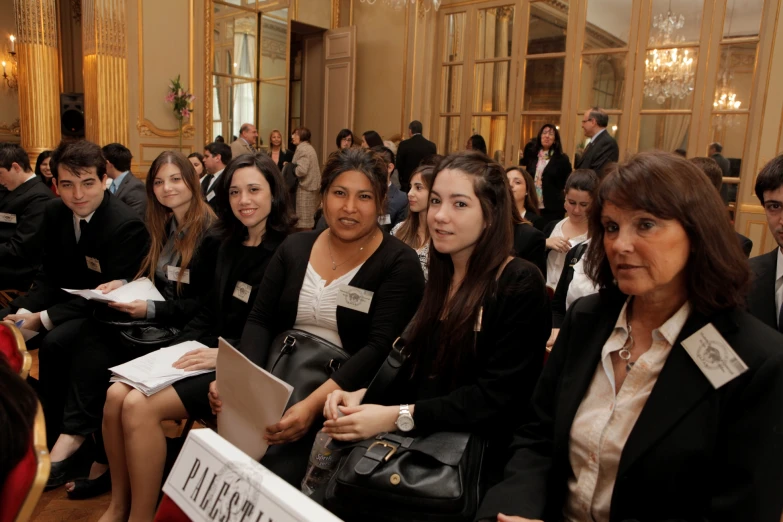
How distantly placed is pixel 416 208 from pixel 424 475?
6.63ft

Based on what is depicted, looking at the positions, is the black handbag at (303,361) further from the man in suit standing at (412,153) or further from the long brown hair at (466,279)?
the man in suit standing at (412,153)

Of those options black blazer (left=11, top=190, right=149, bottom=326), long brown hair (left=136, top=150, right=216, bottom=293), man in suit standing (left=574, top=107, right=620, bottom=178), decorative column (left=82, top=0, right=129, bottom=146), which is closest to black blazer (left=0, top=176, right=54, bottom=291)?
black blazer (left=11, top=190, right=149, bottom=326)

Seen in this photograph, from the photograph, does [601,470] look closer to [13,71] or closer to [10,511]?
[10,511]

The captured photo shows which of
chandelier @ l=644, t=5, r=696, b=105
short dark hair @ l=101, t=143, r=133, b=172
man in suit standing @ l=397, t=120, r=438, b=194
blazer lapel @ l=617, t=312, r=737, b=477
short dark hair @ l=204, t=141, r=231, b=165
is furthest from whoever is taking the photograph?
man in suit standing @ l=397, t=120, r=438, b=194

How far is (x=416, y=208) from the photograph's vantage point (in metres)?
3.06

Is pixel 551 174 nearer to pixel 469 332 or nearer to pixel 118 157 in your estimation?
pixel 118 157

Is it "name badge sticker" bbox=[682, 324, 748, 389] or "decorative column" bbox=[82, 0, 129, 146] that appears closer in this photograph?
"name badge sticker" bbox=[682, 324, 748, 389]

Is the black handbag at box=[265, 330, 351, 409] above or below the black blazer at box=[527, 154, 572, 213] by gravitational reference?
below

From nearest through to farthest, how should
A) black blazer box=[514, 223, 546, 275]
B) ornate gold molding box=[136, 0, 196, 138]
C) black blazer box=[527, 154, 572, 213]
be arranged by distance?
black blazer box=[514, 223, 546, 275] → black blazer box=[527, 154, 572, 213] → ornate gold molding box=[136, 0, 196, 138]

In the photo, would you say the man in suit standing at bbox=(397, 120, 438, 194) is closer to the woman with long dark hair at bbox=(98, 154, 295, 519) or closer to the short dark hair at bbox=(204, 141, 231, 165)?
the short dark hair at bbox=(204, 141, 231, 165)

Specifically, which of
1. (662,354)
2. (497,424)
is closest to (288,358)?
(497,424)

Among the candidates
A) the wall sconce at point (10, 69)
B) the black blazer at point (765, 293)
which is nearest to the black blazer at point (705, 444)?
the black blazer at point (765, 293)

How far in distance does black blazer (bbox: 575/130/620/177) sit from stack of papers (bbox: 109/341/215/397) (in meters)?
4.29

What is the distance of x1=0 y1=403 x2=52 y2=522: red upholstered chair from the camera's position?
87 cm
